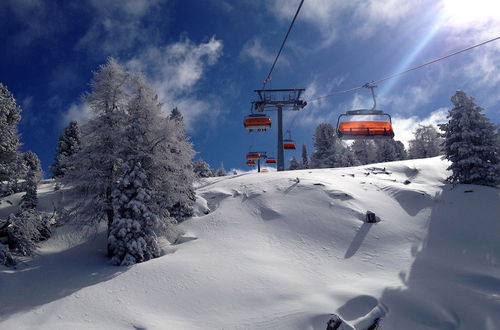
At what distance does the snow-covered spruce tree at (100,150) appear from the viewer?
15.5 metres

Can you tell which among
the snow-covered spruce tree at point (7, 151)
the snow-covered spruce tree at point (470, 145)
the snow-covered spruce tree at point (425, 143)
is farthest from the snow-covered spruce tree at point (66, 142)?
the snow-covered spruce tree at point (425, 143)

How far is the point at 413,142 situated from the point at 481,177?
41.4 meters

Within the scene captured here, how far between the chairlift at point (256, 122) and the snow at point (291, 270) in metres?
Answer: 6.01

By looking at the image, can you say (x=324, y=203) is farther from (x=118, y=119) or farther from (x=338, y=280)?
(x=118, y=119)

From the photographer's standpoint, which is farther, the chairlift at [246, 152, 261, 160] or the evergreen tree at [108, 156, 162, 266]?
the chairlift at [246, 152, 261, 160]

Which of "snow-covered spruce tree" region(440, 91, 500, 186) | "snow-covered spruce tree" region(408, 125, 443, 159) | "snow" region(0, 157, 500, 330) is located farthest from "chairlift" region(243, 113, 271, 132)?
"snow-covered spruce tree" region(408, 125, 443, 159)

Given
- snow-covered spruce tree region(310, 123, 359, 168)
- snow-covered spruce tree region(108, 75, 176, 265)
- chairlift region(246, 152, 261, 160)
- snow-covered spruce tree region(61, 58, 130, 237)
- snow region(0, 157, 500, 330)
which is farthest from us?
snow-covered spruce tree region(310, 123, 359, 168)

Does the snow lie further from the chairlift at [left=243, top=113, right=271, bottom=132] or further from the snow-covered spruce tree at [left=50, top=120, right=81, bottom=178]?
the snow-covered spruce tree at [left=50, top=120, right=81, bottom=178]

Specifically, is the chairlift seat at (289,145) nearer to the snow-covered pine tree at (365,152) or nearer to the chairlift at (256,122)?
the chairlift at (256,122)

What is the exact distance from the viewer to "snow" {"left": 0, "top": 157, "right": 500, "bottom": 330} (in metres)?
9.38

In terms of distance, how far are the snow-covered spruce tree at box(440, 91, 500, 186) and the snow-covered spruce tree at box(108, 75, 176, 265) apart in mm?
22596

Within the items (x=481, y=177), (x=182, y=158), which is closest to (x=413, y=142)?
(x=481, y=177)

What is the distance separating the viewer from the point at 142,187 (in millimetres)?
14938

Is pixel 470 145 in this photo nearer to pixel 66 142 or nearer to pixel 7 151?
pixel 7 151
